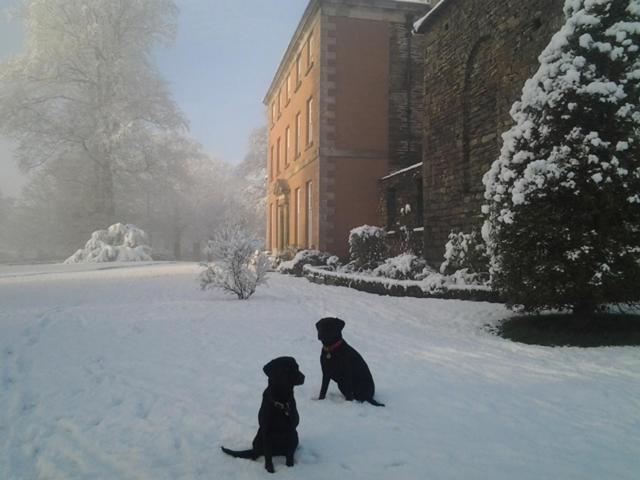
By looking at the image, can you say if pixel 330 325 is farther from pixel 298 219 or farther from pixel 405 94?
pixel 298 219

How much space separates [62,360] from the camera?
5.38 meters

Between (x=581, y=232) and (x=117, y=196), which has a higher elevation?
(x=117, y=196)

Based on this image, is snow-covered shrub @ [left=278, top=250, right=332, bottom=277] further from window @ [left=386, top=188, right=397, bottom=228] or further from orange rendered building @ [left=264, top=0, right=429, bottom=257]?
window @ [left=386, top=188, right=397, bottom=228]

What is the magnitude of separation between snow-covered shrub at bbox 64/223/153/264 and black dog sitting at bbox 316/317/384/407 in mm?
22789

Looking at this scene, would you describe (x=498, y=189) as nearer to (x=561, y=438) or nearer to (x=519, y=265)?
(x=519, y=265)

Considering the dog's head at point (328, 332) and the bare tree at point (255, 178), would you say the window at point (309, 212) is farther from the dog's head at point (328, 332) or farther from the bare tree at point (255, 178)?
the bare tree at point (255, 178)

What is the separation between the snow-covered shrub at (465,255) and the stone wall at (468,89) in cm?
46

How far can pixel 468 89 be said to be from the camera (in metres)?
12.1

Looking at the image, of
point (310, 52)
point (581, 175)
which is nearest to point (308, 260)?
point (310, 52)

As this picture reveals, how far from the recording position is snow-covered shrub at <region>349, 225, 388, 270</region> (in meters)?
15.1

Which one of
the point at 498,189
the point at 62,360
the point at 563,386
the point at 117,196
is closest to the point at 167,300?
the point at 62,360

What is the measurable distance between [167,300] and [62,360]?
487cm

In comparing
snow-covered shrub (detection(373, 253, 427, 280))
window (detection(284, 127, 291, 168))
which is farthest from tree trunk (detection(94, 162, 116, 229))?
snow-covered shrub (detection(373, 253, 427, 280))

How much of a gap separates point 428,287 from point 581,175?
15.6ft
